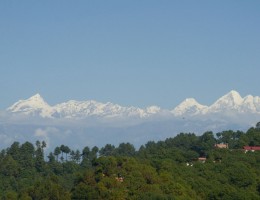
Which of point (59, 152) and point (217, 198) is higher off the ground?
point (59, 152)

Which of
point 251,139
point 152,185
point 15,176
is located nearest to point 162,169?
point 152,185

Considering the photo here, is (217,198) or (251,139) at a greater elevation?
(251,139)

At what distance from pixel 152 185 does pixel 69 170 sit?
4274cm

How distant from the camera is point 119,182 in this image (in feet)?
179

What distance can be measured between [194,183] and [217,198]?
3907 mm

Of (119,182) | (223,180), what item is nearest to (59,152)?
(223,180)

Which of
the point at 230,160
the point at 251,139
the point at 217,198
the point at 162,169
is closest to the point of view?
the point at 217,198

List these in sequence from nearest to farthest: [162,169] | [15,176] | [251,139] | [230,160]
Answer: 1. [162,169]
2. [230,160]
3. [15,176]
4. [251,139]

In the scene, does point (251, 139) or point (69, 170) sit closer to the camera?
point (69, 170)

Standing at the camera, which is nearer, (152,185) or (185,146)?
(152,185)

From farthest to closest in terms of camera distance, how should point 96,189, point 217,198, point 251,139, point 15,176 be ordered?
point 251,139 → point 15,176 → point 217,198 → point 96,189

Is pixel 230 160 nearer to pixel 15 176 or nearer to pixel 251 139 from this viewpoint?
pixel 15 176

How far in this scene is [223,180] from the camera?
66562mm

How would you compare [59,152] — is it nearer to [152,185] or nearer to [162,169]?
[162,169]
